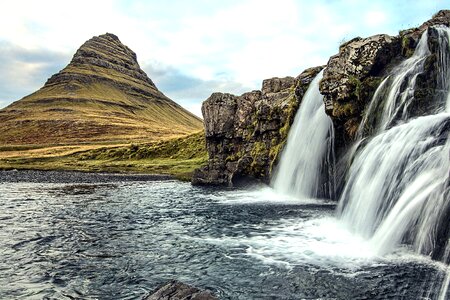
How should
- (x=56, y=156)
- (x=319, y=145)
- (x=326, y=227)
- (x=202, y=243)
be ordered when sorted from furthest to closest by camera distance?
(x=56, y=156) → (x=319, y=145) → (x=326, y=227) → (x=202, y=243)

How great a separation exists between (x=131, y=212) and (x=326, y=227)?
1833 centimetres

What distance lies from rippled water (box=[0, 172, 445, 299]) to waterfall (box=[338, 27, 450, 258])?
4.11ft

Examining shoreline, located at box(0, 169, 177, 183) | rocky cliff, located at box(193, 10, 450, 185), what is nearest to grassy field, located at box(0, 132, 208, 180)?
shoreline, located at box(0, 169, 177, 183)

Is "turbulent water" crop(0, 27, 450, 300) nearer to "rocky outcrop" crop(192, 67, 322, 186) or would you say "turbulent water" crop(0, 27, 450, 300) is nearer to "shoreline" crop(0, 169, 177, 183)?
"rocky outcrop" crop(192, 67, 322, 186)

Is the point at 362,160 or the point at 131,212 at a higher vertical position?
the point at 362,160

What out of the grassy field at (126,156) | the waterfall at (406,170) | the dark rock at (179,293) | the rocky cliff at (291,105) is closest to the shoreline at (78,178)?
the rocky cliff at (291,105)

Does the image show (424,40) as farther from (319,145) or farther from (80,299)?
(80,299)

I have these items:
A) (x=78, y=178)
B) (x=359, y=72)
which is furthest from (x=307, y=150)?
(x=78, y=178)

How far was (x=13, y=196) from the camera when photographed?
4666cm

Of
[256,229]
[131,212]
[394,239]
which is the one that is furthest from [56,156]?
[394,239]

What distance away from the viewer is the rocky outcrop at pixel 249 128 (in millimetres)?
53000

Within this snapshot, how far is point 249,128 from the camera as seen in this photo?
64000 millimetres

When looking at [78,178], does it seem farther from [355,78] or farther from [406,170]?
[406,170]

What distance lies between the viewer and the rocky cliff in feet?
115
